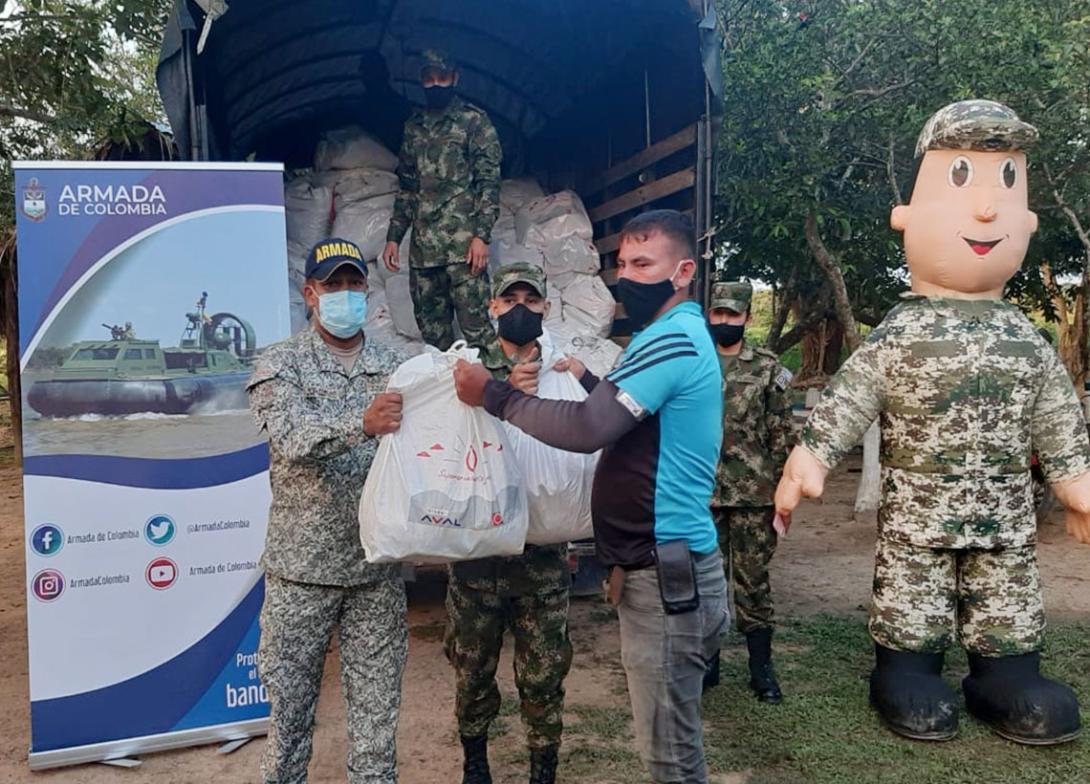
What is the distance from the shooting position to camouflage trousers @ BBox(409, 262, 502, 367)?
4570 millimetres

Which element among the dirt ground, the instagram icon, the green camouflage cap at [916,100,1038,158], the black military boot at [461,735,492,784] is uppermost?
the green camouflage cap at [916,100,1038,158]

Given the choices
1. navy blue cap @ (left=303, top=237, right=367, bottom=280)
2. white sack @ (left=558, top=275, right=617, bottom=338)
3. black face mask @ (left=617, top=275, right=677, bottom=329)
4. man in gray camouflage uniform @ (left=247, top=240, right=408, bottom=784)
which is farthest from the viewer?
white sack @ (left=558, top=275, right=617, bottom=338)

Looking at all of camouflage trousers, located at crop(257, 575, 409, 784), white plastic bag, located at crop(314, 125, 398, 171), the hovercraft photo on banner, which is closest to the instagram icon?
the hovercraft photo on banner

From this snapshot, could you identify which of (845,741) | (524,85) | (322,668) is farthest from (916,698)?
(524,85)

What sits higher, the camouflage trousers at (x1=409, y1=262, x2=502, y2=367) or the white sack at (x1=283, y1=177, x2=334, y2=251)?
the white sack at (x1=283, y1=177, x2=334, y2=251)

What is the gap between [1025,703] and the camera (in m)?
3.10

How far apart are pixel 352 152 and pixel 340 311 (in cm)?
335

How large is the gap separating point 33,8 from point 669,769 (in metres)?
5.94

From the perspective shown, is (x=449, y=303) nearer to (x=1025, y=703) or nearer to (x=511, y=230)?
(x=511, y=230)

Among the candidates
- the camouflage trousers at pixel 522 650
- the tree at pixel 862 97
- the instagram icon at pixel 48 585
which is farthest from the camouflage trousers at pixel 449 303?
the tree at pixel 862 97

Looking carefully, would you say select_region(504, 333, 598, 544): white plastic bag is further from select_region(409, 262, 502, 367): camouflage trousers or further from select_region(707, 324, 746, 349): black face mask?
select_region(409, 262, 502, 367): camouflage trousers

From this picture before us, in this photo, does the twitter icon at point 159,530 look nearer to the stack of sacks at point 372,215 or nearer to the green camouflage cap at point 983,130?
the stack of sacks at point 372,215

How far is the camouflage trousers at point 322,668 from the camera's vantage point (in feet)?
7.53

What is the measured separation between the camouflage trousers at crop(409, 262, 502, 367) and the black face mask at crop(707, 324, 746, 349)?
3.89ft
